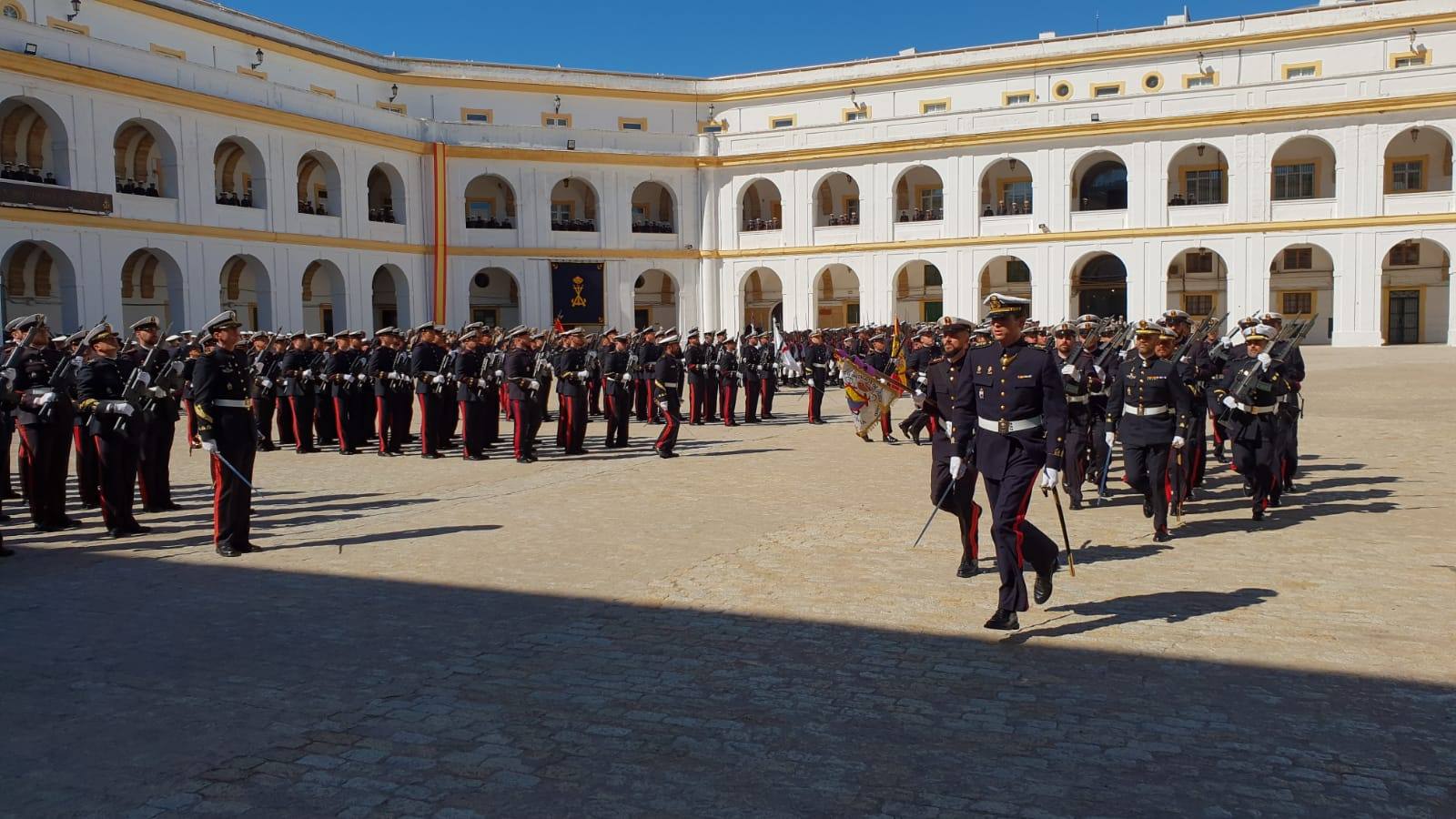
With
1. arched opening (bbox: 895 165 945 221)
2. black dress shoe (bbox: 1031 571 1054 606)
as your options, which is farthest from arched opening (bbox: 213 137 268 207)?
black dress shoe (bbox: 1031 571 1054 606)

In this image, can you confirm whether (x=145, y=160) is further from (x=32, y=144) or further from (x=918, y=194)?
(x=918, y=194)

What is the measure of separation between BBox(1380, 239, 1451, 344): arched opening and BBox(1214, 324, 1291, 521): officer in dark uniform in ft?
115

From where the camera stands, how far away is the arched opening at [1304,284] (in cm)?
4159

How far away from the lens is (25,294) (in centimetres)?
3306

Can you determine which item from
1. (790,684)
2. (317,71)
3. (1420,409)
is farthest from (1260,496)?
(317,71)

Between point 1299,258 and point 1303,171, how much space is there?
3.53 m

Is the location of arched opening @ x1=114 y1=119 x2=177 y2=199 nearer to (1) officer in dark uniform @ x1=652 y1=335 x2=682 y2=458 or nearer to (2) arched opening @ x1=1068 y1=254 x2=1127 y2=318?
(1) officer in dark uniform @ x1=652 y1=335 x2=682 y2=458

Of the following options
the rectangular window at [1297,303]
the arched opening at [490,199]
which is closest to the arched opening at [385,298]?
the arched opening at [490,199]

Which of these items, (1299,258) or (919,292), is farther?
(919,292)

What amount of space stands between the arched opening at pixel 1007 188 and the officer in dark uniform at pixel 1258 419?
34069 mm

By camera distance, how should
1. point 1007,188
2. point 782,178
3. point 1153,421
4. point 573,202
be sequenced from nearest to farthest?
point 1153,421
point 782,178
point 1007,188
point 573,202

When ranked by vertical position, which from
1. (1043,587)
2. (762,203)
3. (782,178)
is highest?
(782,178)

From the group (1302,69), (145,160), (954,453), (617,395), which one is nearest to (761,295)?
(1302,69)

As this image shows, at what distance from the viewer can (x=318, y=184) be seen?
42094 millimetres
